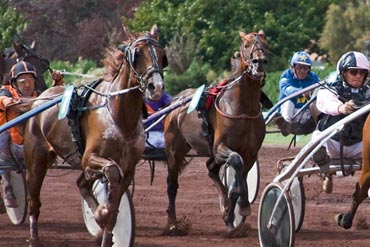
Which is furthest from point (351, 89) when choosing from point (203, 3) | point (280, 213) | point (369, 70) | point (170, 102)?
point (203, 3)

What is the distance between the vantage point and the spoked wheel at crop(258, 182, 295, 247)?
7996 millimetres

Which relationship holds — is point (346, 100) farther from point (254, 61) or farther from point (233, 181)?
point (233, 181)

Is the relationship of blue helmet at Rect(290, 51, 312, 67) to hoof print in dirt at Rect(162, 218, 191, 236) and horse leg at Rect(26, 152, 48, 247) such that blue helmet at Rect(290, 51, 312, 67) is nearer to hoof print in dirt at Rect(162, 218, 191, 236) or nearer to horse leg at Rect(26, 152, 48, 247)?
hoof print in dirt at Rect(162, 218, 191, 236)

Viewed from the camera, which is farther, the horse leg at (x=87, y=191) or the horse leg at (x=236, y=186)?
the horse leg at (x=236, y=186)

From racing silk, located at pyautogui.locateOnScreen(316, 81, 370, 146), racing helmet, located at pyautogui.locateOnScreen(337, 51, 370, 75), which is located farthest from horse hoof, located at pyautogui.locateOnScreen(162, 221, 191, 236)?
racing helmet, located at pyautogui.locateOnScreen(337, 51, 370, 75)

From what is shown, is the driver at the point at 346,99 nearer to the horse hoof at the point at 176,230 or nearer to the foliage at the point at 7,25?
the horse hoof at the point at 176,230

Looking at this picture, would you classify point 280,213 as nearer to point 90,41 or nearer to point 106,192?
point 106,192

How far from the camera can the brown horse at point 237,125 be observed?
32.6ft

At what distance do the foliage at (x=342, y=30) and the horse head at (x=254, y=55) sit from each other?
22.6 meters

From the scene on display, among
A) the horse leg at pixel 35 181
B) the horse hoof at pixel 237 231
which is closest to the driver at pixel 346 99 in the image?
the horse hoof at pixel 237 231

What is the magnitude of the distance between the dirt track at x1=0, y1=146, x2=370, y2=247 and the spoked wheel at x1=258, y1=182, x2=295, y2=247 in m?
1.28

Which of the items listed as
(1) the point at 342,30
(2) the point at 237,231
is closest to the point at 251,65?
(2) the point at 237,231

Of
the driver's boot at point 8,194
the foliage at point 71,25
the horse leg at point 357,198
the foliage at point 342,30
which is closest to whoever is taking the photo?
the horse leg at point 357,198

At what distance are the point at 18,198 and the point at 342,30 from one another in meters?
22.4
